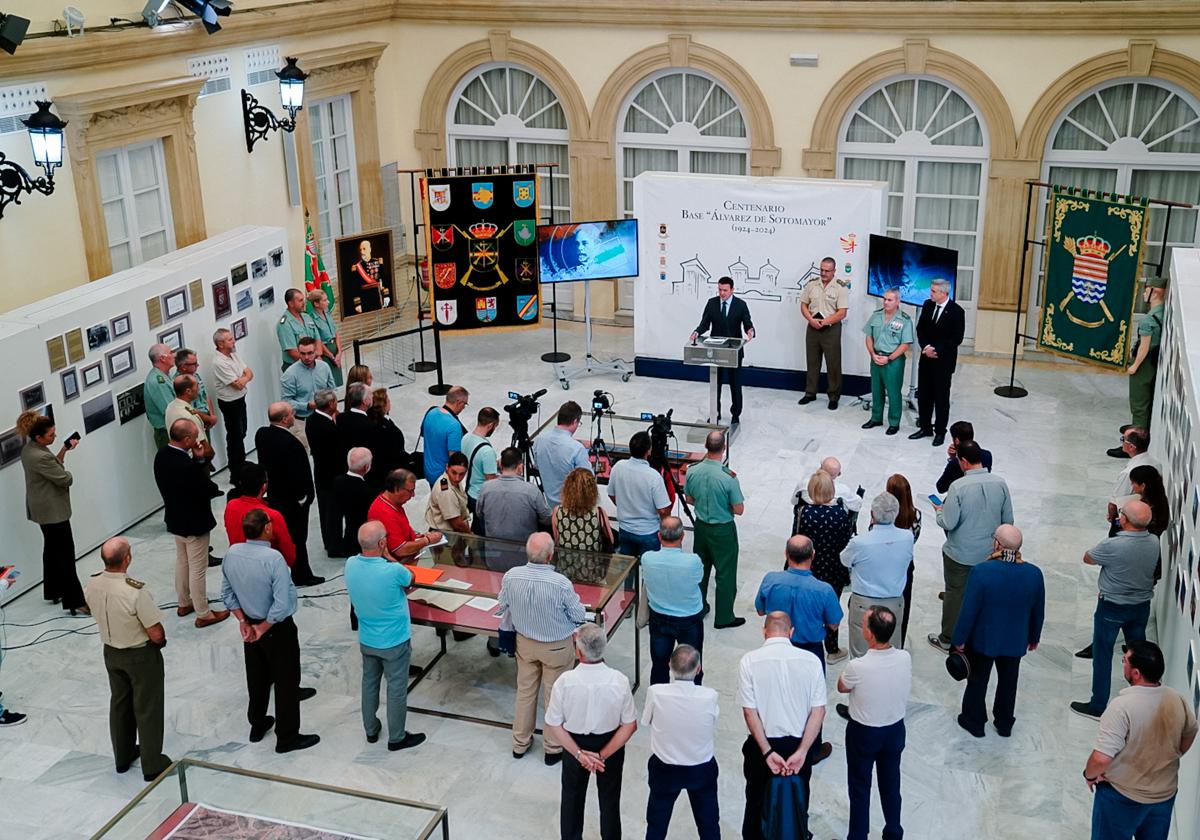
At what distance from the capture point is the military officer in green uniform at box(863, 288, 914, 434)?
37.6 feet

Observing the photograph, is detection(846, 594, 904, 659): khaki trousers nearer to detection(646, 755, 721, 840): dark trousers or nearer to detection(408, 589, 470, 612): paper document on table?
detection(646, 755, 721, 840): dark trousers

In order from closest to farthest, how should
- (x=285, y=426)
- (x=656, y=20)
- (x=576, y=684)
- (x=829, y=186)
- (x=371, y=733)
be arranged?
(x=576, y=684) → (x=371, y=733) → (x=285, y=426) → (x=829, y=186) → (x=656, y=20)

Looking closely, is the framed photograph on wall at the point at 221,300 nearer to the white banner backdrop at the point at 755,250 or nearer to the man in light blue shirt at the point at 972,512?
the white banner backdrop at the point at 755,250

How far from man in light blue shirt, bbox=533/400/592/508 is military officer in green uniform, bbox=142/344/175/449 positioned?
3.21 metres

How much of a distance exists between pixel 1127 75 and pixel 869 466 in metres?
5.11

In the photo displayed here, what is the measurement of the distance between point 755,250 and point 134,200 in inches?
233

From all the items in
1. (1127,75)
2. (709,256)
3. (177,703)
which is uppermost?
(1127,75)

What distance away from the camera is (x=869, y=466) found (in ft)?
36.3

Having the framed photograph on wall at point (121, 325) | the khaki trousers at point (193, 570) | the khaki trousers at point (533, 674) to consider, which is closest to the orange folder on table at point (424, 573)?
the khaki trousers at point (533, 674)

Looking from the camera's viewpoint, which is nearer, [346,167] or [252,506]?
[252,506]

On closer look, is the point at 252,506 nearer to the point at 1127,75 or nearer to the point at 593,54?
the point at 593,54

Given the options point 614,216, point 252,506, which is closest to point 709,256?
point 614,216

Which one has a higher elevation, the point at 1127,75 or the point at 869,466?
the point at 1127,75

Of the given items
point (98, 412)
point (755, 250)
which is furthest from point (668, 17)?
point (98, 412)
